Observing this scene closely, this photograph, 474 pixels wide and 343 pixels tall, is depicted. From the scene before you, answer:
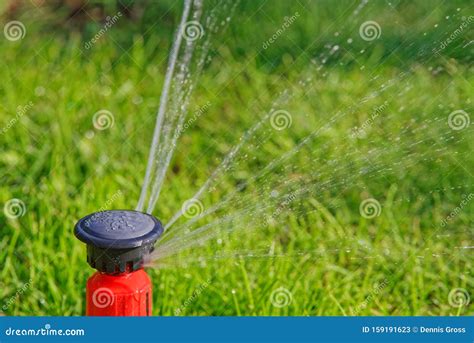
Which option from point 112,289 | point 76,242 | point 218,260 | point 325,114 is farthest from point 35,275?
point 325,114

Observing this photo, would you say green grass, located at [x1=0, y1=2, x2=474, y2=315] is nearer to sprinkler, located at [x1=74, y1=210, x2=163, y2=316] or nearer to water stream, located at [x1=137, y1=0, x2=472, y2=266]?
water stream, located at [x1=137, y1=0, x2=472, y2=266]

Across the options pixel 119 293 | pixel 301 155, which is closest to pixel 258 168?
pixel 301 155

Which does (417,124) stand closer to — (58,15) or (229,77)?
(229,77)

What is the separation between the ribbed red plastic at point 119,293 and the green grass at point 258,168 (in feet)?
2.10

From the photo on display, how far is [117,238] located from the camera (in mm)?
2137

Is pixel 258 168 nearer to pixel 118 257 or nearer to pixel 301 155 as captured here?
pixel 301 155

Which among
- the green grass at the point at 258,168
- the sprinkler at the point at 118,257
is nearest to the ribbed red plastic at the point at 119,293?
the sprinkler at the point at 118,257

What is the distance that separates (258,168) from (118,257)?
145 cm

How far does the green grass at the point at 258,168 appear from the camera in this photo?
3008 mm

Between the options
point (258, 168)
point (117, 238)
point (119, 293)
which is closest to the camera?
point (117, 238)

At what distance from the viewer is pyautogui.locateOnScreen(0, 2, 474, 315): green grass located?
3008mm

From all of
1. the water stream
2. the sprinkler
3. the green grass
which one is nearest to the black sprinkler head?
the sprinkler

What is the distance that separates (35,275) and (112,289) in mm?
839

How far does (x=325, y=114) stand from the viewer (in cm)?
371
